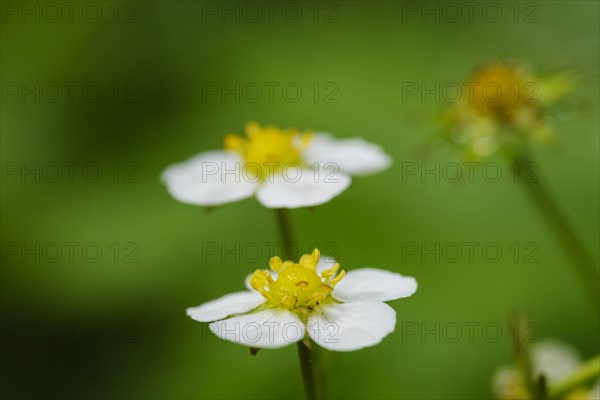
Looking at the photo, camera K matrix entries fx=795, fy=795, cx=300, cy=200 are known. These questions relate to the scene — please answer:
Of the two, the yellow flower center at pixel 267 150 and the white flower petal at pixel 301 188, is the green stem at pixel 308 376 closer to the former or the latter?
the white flower petal at pixel 301 188

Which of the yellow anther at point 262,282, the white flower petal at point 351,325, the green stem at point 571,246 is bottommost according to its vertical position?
the white flower petal at point 351,325

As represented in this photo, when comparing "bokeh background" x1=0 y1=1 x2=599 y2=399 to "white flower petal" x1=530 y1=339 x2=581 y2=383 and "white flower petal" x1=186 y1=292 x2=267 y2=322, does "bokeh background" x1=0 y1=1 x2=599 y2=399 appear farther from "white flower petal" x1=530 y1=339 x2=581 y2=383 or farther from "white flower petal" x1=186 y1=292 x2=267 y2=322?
"white flower petal" x1=530 y1=339 x2=581 y2=383

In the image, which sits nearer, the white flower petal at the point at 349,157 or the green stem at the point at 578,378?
the green stem at the point at 578,378

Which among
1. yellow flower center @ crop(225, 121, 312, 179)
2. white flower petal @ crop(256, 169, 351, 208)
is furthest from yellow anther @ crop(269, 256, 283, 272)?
yellow flower center @ crop(225, 121, 312, 179)

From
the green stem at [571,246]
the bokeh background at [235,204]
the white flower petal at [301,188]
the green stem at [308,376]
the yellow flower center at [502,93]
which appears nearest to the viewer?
the green stem at [308,376]

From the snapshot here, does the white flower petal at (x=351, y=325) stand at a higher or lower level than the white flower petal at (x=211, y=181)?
lower

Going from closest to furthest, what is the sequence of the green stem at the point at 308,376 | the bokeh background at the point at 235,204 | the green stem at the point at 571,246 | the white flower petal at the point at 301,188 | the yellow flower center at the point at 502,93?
the green stem at the point at 308,376, the white flower petal at the point at 301,188, the green stem at the point at 571,246, the yellow flower center at the point at 502,93, the bokeh background at the point at 235,204

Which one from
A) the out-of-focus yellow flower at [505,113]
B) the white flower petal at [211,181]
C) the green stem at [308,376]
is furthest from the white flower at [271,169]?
the green stem at [308,376]

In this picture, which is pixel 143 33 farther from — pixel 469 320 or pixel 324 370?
pixel 324 370
